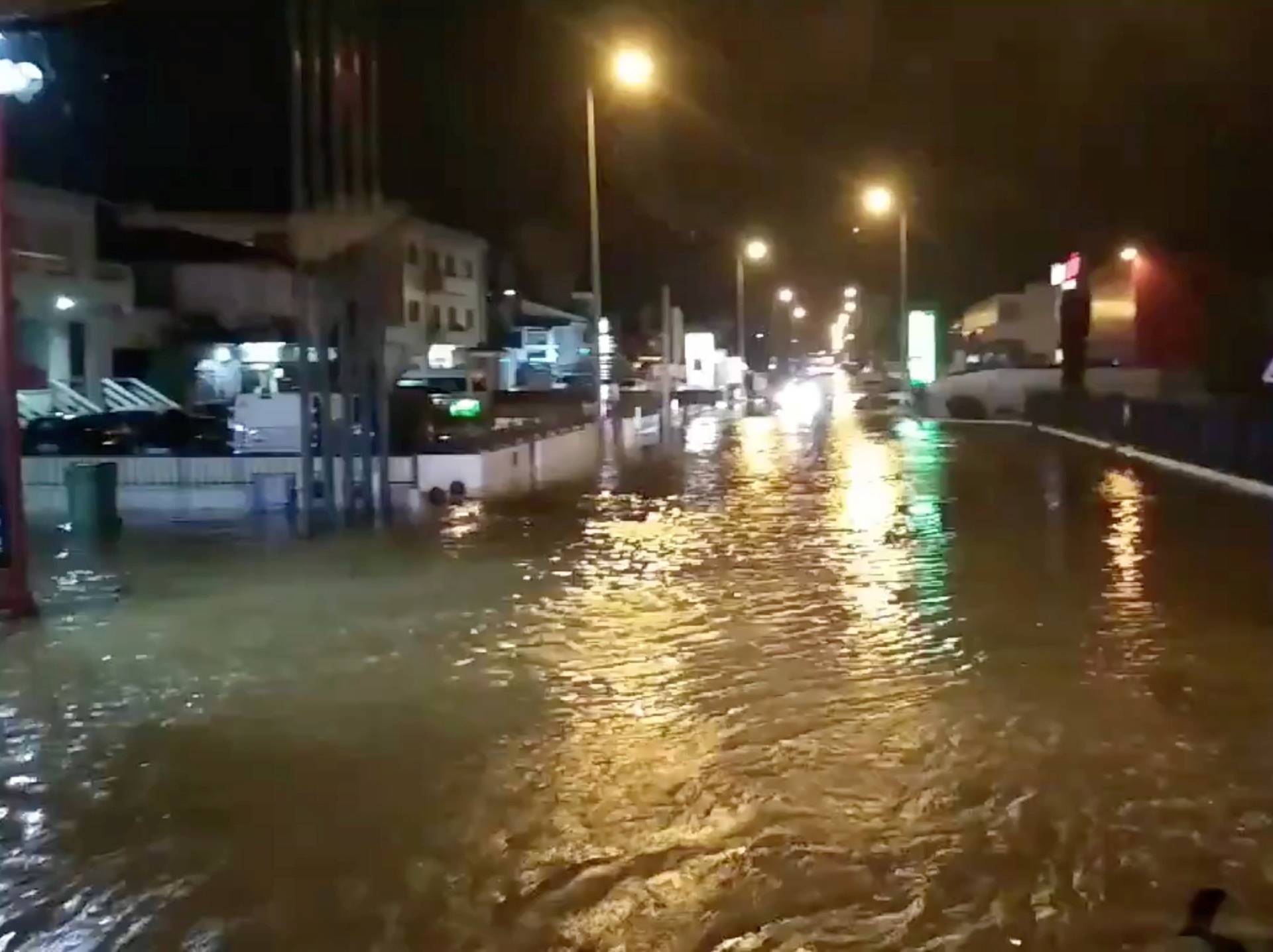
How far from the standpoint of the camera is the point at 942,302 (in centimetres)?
7869

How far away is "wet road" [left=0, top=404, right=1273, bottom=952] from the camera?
672 cm

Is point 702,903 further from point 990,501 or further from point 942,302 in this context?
point 942,302

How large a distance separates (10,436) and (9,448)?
98mm

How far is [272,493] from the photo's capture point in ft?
75.8

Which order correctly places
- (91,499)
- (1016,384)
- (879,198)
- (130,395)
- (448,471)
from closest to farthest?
(91,499)
(448,471)
(130,395)
(1016,384)
(879,198)

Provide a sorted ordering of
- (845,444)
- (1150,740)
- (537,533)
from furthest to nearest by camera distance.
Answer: (845,444) → (537,533) → (1150,740)

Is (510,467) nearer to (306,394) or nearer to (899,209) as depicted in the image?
(306,394)

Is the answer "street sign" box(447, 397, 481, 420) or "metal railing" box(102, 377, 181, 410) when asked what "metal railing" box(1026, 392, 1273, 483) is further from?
"metal railing" box(102, 377, 181, 410)

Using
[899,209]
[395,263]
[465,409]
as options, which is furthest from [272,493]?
[899,209]

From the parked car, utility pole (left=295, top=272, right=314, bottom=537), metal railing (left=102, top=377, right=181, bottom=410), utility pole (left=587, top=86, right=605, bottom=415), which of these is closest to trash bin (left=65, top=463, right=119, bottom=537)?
utility pole (left=295, top=272, right=314, bottom=537)

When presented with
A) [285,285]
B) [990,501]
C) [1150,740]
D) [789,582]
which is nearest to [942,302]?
[285,285]

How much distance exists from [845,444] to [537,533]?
18.4m

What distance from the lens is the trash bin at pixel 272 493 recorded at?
22969mm

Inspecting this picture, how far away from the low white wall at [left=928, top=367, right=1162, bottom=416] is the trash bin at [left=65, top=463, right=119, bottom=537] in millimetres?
33856
